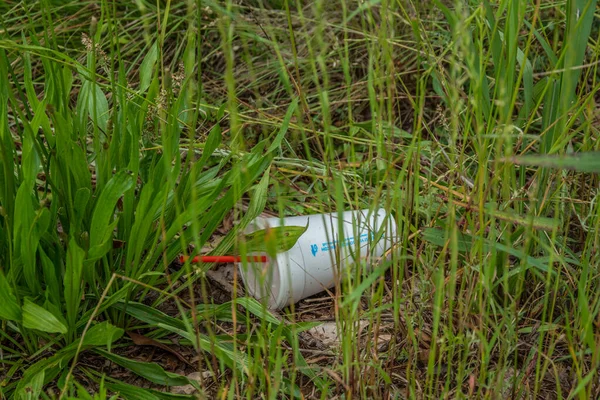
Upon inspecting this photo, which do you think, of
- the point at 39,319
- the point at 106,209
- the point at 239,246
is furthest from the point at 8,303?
the point at 239,246

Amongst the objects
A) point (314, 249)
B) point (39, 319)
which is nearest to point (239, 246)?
point (39, 319)

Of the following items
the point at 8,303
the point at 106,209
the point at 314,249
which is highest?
the point at 106,209

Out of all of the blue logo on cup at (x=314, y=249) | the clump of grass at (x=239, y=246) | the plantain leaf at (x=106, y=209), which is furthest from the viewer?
the blue logo on cup at (x=314, y=249)

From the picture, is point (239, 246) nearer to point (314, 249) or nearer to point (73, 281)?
point (73, 281)

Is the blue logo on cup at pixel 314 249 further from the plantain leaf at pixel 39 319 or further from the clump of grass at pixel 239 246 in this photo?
the plantain leaf at pixel 39 319

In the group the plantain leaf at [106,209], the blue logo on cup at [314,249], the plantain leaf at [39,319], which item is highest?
the plantain leaf at [106,209]

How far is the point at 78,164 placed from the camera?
1.59m

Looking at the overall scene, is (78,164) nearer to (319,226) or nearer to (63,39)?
(319,226)

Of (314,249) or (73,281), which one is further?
(314,249)

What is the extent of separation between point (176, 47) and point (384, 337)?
56.9 inches

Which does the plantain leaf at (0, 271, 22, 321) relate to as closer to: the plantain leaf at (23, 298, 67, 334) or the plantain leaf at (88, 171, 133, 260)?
the plantain leaf at (23, 298, 67, 334)

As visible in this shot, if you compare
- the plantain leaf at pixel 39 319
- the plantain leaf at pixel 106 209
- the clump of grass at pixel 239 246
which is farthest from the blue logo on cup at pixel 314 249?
the plantain leaf at pixel 39 319

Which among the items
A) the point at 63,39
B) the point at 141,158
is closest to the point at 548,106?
the point at 141,158

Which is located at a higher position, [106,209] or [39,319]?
[106,209]
